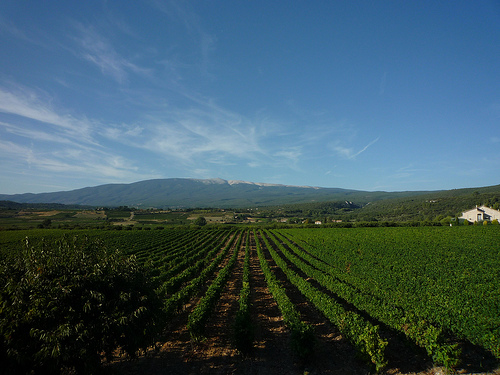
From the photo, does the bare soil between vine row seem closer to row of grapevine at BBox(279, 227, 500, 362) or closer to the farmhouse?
row of grapevine at BBox(279, 227, 500, 362)

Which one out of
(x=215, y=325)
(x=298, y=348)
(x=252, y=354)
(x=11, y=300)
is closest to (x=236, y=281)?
(x=215, y=325)

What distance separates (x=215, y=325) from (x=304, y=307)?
6.42 m

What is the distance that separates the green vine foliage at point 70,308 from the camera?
255 inches

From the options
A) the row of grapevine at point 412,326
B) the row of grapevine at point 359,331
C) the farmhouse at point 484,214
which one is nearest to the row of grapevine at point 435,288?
the row of grapevine at point 412,326

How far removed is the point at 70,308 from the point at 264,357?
27.8 feet

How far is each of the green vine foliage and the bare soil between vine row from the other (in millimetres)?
2068

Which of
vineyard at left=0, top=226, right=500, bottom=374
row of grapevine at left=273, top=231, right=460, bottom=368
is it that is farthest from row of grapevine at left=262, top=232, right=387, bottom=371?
row of grapevine at left=273, top=231, right=460, bottom=368

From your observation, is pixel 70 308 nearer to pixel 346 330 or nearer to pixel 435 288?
pixel 346 330

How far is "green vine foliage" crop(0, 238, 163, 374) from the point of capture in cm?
648

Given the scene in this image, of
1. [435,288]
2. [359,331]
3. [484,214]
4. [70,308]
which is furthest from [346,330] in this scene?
[484,214]

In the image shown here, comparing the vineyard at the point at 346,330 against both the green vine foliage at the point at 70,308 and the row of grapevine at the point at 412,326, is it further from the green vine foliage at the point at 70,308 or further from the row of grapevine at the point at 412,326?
the green vine foliage at the point at 70,308

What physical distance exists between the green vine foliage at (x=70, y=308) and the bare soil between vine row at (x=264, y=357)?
6.78 ft

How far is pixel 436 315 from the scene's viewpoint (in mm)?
11000

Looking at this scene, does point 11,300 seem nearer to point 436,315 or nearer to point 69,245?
point 69,245
